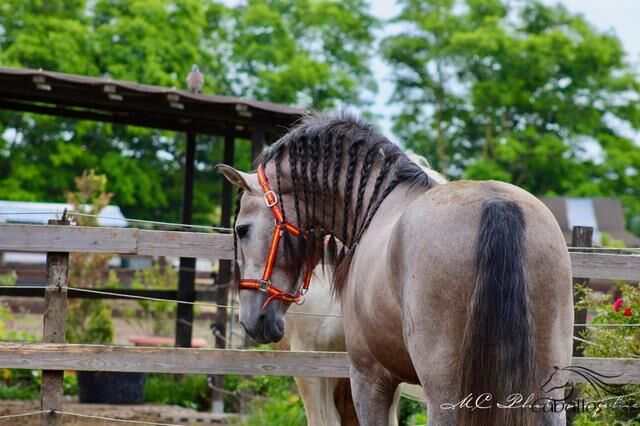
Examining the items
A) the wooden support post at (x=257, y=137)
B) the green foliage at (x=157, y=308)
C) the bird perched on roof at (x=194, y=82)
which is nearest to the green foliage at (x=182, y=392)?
the green foliage at (x=157, y=308)

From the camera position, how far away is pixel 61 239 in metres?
4.76

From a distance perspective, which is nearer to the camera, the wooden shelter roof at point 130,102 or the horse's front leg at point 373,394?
the horse's front leg at point 373,394

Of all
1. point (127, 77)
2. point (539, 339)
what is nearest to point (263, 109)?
point (539, 339)

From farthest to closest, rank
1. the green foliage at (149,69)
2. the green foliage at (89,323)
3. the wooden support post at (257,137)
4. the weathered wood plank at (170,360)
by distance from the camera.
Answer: the green foliage at (149,69), the green foliage at (89,323), the wooden support post at (257,137), the weathered wood plank at (170,360)

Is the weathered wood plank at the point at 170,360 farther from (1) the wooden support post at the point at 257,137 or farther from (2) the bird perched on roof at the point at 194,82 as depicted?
(2) the bird perched on roof at the point at 194,82

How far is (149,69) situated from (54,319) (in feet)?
67.7

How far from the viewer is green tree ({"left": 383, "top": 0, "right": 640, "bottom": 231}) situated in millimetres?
31203

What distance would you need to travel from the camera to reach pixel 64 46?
24.7 m

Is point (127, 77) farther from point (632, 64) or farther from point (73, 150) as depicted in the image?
point (632, 64)

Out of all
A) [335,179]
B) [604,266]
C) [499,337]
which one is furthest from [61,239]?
[604,266]

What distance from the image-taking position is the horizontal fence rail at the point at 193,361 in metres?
4.66

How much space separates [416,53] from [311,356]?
95.6 ft

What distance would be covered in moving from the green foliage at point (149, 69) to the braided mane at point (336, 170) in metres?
18.4

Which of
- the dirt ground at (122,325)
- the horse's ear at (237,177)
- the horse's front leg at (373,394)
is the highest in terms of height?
the horse's ear at (237,177)
